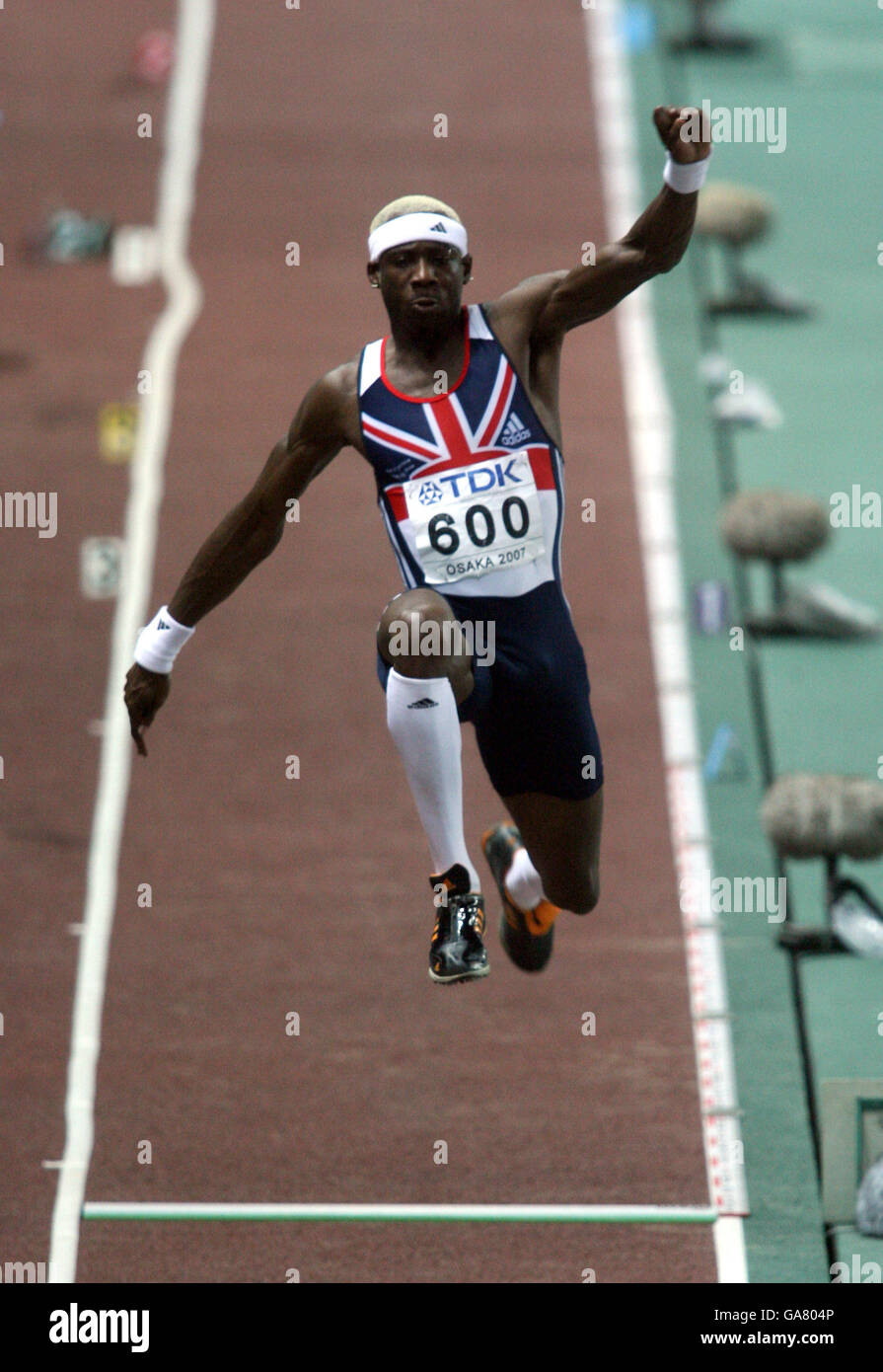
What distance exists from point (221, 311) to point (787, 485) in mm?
4832

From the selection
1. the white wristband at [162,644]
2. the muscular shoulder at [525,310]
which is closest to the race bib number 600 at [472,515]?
the muscular shoulder at [525,310]

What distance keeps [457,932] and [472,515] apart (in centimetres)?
125

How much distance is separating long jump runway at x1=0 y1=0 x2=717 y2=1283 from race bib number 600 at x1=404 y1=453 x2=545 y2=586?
3186mm

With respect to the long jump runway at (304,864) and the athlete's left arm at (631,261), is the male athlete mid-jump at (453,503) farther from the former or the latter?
the long jump runway at (304,864)

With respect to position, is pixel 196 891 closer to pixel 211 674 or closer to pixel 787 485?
pixel 211 674

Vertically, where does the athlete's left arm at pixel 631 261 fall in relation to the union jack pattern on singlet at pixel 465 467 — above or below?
above

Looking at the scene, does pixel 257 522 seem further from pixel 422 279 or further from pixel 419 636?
pixel 422 279

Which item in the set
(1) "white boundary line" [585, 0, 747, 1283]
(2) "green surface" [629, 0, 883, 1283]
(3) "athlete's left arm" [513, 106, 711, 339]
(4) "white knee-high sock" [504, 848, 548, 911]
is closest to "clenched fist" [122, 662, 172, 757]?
(3) "athlete's left arm" [513, 106, 711, 339]

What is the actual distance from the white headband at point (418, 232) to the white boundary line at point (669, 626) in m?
4.27

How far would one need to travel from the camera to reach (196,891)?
1216 cm

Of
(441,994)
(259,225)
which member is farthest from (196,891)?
(259,225)

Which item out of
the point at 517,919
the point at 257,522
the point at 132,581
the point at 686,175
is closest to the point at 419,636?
the point at 257,522

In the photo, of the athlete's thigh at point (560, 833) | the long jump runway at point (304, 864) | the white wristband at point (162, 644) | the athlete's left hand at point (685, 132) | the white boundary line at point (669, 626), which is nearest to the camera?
the athlete's left hand at point (685, 132)

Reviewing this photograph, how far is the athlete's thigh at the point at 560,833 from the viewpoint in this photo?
7996mm
